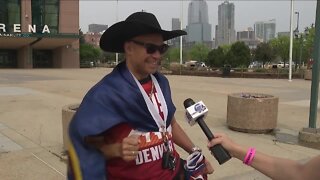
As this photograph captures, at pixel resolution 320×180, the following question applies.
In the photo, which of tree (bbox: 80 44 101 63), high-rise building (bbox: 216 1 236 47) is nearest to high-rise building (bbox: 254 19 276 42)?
high-rise building (bbox: 216 1 236 47)

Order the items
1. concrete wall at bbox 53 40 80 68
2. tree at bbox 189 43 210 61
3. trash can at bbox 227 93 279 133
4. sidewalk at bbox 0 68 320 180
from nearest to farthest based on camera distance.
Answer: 1. sidewalk at bbox 0 68 320 180
2. trash can at bbox 227 93 279 133
3. concrete wall at bbox 53 40 80 68
4. tree at bbox 189 43 210 61

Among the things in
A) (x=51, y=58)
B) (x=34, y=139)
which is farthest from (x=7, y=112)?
(x=51, y=58)

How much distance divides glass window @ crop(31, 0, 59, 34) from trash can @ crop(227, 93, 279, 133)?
46.9 metres

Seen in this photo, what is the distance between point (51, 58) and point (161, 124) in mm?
56708

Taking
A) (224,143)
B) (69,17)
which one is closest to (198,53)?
(69,17)

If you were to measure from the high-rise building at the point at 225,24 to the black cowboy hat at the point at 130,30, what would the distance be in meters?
163

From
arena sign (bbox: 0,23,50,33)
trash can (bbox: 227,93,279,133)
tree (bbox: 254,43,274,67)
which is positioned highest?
arena sign (bbox: 0,23,50,33)

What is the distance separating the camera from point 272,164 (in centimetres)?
231

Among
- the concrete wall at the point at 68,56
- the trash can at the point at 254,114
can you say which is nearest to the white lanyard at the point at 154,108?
the trash can at the point at 254,114

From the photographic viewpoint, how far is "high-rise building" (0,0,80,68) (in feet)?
162

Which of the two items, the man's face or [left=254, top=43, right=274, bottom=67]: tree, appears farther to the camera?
[left=254, top=43, right=274, bottom=67]: tree

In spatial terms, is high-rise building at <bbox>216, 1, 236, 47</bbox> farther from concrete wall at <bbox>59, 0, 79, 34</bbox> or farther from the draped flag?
the draped flag

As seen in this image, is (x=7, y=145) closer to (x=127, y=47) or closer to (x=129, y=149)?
(x=127, y=47)

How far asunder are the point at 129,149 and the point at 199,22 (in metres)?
141
